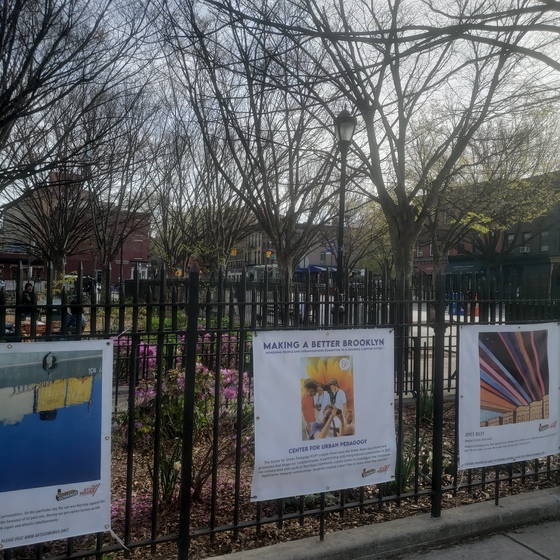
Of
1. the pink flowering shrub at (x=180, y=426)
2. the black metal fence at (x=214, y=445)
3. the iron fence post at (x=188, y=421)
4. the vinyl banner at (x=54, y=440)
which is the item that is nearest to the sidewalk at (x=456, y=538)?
the black metal fence at (x=214, y=445)

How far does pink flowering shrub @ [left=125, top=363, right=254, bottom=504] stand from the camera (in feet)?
13.4

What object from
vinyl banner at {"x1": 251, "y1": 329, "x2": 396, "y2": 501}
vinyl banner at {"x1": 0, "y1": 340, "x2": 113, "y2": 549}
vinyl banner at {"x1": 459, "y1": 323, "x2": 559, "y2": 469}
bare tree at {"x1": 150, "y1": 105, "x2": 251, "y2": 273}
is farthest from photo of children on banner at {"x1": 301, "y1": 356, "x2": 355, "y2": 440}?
bare tree at {"x1": 150, "y1": 105, "x2": 251, "y2": 273}

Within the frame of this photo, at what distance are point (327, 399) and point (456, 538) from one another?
1514mm

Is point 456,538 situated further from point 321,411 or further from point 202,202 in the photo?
point 202,202

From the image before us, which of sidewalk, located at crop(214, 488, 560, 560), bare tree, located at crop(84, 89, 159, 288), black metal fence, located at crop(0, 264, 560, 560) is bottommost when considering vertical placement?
sidewalk, located at crop(214, 488, 560, 560)

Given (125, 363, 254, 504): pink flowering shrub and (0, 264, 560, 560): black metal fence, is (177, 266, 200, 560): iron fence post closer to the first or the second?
(0, 264, 560, 560): black metal fence

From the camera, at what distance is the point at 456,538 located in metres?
4.00

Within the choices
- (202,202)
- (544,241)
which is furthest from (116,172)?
(544,241)

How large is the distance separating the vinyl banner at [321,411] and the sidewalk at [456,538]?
34 centimetres

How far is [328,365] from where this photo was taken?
12.0 ft

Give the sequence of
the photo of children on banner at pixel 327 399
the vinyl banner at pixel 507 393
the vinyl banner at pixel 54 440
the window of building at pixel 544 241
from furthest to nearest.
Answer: the window of building at pixel 544 241 → the vinyl banner at pixel 507 393 → the photo of children on banner at pixel 327 399 → the vinyl banner at pixel 54 440

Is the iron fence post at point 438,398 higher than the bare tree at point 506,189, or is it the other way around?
the bare tree at point 506,189

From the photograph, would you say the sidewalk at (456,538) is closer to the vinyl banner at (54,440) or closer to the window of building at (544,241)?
the vinyl banner at (54,440)

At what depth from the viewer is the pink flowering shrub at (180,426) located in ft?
13.4
